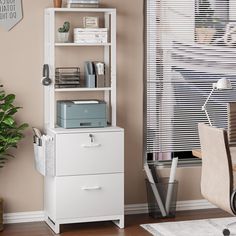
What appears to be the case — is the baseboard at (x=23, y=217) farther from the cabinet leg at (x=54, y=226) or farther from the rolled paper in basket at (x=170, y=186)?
the rolled paper in basket at (x=170, y=186)

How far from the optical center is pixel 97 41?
5242 mm

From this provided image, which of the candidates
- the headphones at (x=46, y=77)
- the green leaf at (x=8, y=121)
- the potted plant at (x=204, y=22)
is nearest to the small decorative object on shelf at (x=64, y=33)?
the headphones at (x=46, y=77)

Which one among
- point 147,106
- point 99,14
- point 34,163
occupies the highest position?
point 99,14

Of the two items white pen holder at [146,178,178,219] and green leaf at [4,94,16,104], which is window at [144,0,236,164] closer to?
white pen holder at [146,178,178,219]

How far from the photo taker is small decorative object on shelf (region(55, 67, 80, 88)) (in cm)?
525

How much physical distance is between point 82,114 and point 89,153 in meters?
0.31

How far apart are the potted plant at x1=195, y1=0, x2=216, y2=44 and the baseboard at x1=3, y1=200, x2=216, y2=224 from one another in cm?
143

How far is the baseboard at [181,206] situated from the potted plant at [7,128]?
1.15m

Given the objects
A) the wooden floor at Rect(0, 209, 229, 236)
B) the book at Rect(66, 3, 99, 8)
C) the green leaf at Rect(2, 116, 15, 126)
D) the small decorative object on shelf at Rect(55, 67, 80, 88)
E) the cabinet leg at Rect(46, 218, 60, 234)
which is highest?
the book at Rect(66, 3, 99, 8)

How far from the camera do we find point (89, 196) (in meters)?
5.13

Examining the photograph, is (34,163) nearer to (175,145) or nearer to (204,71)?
(175,145)

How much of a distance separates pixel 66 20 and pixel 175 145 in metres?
1.46

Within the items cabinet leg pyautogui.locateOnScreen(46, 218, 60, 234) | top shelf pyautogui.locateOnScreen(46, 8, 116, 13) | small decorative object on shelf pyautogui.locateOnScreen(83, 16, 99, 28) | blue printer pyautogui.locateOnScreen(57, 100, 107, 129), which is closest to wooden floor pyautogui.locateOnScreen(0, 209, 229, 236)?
cabinet leg pyautogui.locateOnScreen(46, 218, 60, 234)

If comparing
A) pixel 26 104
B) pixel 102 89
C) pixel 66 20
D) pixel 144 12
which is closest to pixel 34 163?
pixel 26 104
